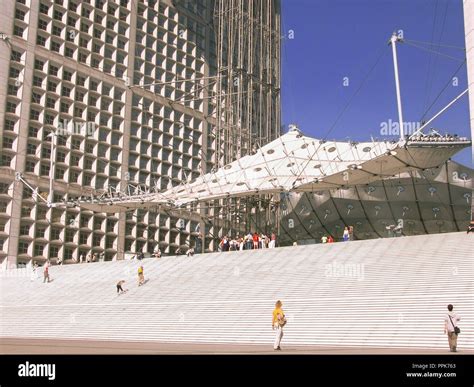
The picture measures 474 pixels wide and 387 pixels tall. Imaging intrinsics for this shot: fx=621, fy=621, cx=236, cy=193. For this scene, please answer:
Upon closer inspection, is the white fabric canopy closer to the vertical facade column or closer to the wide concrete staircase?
the vertical facade column

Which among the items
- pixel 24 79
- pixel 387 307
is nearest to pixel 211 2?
pixel 24 79

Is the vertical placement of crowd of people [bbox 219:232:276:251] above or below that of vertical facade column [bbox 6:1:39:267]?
below

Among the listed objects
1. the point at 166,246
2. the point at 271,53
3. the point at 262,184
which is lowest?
the point at 166,246

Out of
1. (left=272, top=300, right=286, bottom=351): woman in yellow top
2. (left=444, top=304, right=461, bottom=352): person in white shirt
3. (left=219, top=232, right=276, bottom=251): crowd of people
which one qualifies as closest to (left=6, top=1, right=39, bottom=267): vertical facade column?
(left=219, top=232, right=276, bottom=251): crowd of people

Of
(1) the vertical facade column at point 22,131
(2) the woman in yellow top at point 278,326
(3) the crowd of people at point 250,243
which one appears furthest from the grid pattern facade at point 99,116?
(2) the woman in yellow top at point 278,326

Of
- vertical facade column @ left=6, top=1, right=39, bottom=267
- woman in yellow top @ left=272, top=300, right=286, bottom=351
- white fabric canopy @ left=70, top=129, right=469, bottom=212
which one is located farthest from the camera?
vertical facade column @ left=6, top=1, right=39, bottom=267

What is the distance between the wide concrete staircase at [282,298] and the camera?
19344 mm

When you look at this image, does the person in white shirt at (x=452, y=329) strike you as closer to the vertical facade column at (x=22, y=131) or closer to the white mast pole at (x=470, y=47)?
the white mast pole at (x=470, y=47)

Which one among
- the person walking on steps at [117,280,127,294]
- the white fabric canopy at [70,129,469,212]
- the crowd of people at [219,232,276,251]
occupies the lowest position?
the person walking on steps at [117,280,127,294]

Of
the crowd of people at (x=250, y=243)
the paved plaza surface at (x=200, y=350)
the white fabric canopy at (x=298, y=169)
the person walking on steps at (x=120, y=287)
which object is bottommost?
the paved plaza surface at (x=200, y=350)

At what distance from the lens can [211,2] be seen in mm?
70938

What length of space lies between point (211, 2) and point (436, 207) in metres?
38.6

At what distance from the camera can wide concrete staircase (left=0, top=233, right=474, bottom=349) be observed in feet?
63.5
